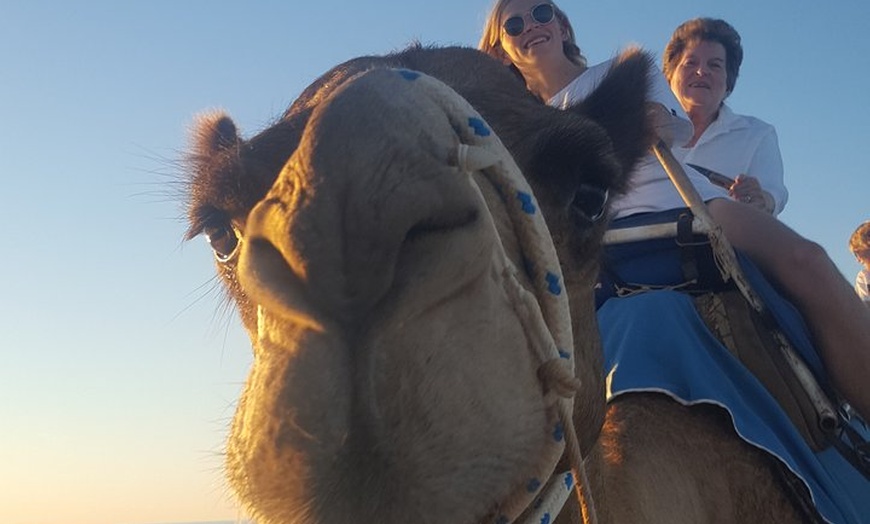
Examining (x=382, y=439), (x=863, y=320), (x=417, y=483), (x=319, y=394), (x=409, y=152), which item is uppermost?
(x=409, y=152)

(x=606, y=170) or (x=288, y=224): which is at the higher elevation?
(x=288, y=224)

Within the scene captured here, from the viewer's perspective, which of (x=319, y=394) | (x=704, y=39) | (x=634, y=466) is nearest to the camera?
(x=319, y=394)

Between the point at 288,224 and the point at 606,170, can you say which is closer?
the point at 288,224

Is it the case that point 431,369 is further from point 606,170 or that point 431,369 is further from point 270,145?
point 606,170

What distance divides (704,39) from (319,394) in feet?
16.0

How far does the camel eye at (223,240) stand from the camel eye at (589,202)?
110 cm

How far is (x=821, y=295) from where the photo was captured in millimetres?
3928

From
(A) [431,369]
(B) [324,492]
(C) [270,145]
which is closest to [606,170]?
(C) [270,145]

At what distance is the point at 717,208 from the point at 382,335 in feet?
9.62

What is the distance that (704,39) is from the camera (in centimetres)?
589

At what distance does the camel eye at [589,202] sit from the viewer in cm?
290

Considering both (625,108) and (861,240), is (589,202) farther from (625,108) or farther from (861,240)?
(861,240)

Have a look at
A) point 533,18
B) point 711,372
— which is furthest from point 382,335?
point 533,18

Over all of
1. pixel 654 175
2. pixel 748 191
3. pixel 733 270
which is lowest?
pixel 748 191
